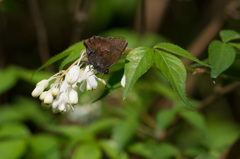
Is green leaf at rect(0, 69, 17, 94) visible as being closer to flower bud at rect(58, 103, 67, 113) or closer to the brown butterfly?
flower bud at rect(58, 103, 67, 113)

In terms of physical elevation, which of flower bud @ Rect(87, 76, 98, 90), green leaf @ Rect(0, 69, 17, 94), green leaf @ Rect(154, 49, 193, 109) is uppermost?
green leaf @ Rect(154, 49, 193, 109)

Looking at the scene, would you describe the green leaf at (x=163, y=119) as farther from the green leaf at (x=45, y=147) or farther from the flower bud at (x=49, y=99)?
the flower bud at (x=49, y=99)

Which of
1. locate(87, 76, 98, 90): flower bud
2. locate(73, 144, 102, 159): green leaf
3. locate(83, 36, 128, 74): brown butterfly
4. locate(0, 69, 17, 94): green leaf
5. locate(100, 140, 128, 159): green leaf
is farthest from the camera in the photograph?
locate(0, 69, 17, 94): green leaf

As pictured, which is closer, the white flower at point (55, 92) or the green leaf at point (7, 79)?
the white flower at point (55, 92)

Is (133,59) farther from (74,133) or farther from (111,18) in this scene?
(111,18)

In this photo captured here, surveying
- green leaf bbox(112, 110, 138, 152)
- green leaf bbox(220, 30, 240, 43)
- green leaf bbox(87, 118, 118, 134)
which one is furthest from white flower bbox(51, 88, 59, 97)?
green leaf bbox(87, 118, 118, 134)

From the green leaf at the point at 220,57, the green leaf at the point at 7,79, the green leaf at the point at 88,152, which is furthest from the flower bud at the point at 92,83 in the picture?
the green leaf at the point at 7,79

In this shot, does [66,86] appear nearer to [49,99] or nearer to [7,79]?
[49,99]
